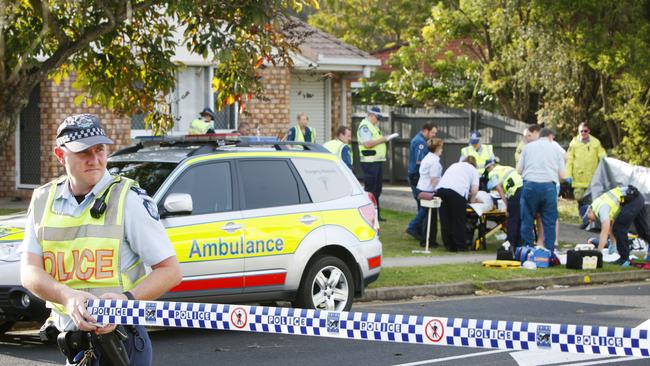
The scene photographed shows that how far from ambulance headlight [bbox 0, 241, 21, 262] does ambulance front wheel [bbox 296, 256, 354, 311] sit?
277 cm

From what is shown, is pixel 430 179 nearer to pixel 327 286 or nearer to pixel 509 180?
pixel 509 180

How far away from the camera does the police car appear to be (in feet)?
32.6

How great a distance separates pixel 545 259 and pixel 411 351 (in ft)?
21.9

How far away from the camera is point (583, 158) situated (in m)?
20.7

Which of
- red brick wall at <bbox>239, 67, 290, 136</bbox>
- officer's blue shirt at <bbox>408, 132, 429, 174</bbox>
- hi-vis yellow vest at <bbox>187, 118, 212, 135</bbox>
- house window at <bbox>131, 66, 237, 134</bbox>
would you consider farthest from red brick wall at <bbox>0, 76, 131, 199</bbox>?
officer's blue shirt at <bbox>408, 132, 429, 174</bbox>

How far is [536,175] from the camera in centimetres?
1623

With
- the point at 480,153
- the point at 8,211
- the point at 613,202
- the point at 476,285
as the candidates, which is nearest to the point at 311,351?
the point at 476,285

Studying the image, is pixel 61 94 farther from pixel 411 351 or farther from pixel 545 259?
pixel 411 351

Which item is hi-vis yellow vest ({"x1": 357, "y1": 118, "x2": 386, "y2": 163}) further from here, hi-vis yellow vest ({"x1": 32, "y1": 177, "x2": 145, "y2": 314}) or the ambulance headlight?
hi-vis yellow vest ({"x1": 32, "y1": 177, "x2": 145, "y2": 314})

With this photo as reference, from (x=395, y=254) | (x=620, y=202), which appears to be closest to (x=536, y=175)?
(x=620, y=202)

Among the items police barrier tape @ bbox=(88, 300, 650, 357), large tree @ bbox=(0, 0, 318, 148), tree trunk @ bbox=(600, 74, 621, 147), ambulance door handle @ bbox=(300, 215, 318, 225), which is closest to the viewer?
police barrier tape @ bbox=(88, 300, 650, 357)

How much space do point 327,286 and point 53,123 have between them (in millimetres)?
11377

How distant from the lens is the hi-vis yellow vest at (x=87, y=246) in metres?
4.59

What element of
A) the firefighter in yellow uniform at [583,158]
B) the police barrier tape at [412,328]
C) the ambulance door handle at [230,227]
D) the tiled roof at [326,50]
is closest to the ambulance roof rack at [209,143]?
the ambulance door handle at [230,227]
